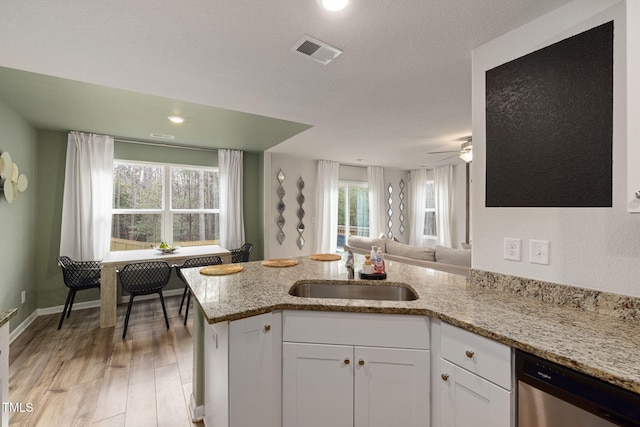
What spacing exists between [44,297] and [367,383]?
176 inches

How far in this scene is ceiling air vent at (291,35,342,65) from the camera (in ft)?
5.23

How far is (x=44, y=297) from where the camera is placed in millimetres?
3588

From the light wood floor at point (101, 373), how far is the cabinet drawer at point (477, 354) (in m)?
1.70

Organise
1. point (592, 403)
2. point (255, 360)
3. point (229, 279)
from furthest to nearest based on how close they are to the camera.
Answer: point (229, 279) < point (255, 360) < point (592, 403)

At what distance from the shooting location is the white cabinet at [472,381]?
1.05 m

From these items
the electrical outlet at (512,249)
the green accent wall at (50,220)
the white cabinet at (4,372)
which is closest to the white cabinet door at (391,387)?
the electrical outlet at (512,249)

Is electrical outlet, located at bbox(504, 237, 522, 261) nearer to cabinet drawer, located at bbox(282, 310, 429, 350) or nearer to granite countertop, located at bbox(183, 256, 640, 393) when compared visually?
granite countertop, located at bbox(183, 256, 640, 393)

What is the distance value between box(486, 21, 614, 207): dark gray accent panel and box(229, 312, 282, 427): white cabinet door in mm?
1475

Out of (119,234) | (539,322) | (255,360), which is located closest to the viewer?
(539,322)

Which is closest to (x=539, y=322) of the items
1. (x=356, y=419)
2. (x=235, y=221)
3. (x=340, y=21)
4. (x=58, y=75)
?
(x=356, y=419)

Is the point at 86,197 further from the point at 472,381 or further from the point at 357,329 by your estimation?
the point at 472,381

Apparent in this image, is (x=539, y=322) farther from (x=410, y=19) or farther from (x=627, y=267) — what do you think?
(x=410, y=19)

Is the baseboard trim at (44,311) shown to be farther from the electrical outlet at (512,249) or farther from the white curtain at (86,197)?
the electrical outlet at (512,249)

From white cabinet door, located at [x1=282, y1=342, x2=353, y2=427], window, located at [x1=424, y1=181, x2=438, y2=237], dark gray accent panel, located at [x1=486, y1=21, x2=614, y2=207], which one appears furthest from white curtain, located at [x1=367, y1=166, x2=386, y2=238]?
white cabinet door, located at [x1=282, y1=342, x2=353, y2=427]
